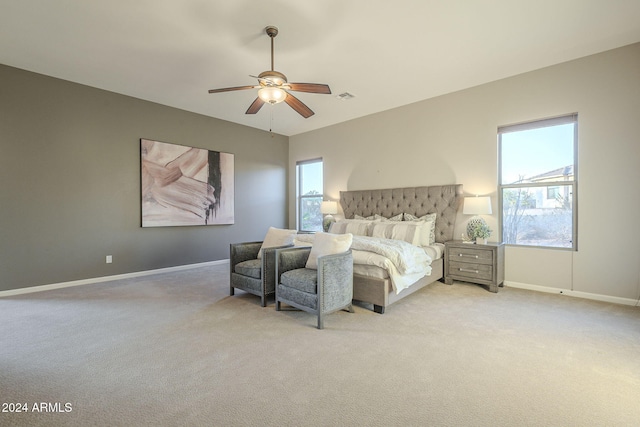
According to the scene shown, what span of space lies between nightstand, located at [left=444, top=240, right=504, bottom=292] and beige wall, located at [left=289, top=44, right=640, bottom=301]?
1.61 ft

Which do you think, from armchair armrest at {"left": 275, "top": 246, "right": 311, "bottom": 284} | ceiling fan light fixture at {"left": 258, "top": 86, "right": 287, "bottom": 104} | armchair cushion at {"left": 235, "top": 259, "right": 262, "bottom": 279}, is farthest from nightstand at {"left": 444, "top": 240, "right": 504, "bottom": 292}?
ceiling fan light fixture at {"left": 258, "top": 86, "right": 287, "bottom": 104}

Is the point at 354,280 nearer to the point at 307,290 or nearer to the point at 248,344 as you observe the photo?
the point at 307,290

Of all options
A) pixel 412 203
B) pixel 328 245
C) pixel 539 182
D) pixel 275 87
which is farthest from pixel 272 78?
pixel 539 182

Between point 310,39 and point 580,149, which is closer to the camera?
point 310,39

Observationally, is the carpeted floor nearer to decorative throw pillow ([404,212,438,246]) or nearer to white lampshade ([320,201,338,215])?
decorative throw pillow ([404,212,438,246])

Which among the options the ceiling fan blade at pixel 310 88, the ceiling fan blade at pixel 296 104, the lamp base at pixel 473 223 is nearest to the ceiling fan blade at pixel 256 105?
the ceiling fan blade at pixel 296 104

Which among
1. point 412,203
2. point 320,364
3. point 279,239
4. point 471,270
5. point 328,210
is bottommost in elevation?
point 320,364

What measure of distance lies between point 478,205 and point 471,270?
970 mm

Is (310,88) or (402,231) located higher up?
(310,88)

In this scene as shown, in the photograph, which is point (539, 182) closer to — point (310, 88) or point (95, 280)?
point (310, 88)

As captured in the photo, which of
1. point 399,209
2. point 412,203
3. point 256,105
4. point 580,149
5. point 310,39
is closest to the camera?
point 310,39

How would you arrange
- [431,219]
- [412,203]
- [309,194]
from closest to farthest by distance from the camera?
[431,219] → [412,203] → [309,194]

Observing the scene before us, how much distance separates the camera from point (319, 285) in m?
2.79

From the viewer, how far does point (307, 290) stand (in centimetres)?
295
